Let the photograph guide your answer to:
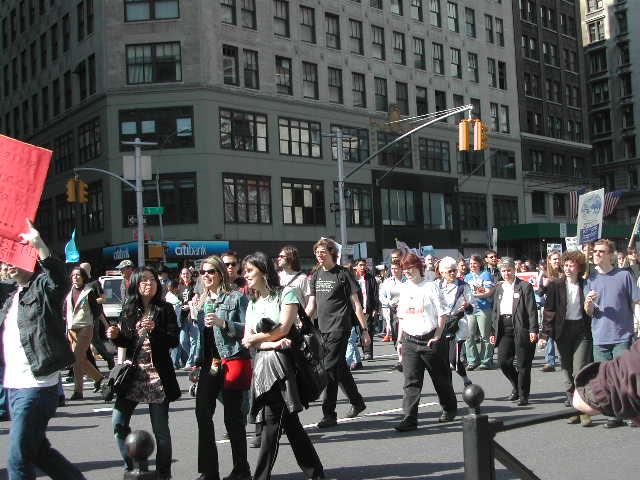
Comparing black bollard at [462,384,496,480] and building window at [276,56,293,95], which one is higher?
building window at [276,56,293,95]

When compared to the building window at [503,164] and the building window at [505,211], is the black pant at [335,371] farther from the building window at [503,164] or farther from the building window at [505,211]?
the building window at [503,164]

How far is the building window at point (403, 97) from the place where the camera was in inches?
1823

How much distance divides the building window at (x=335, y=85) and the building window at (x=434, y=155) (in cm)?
689

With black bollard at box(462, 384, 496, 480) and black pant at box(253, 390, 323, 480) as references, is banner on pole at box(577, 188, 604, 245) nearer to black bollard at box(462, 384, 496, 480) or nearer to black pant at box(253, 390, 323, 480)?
black pant at box(253, 390, 323, 480)

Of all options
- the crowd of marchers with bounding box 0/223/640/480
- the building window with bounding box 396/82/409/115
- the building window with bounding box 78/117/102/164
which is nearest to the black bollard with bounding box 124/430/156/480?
the crowd of marchers with bounding box 0/223/640/480

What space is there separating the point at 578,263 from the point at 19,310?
20.1 ft

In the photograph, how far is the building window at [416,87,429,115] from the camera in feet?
156

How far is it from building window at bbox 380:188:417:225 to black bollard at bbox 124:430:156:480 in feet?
137

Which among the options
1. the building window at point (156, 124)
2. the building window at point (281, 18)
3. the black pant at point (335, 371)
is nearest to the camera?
the black pant at point (335, 371)

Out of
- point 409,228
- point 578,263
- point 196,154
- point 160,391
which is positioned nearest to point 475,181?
point 409,228

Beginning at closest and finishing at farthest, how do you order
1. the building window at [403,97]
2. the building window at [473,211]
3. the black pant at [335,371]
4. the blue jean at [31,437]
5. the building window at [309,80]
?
1. the blue jean at [31,437]
2. the black pant at [335,371]
3. the building window at [309,80]
4. the building window at [403,97]
5. the building window at [473,211]

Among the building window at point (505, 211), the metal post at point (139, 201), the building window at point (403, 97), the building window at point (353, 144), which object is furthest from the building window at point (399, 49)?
the metal post at point (139, 201)

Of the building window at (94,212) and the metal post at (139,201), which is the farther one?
the building window at (94,212)

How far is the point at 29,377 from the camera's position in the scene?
482 cm
